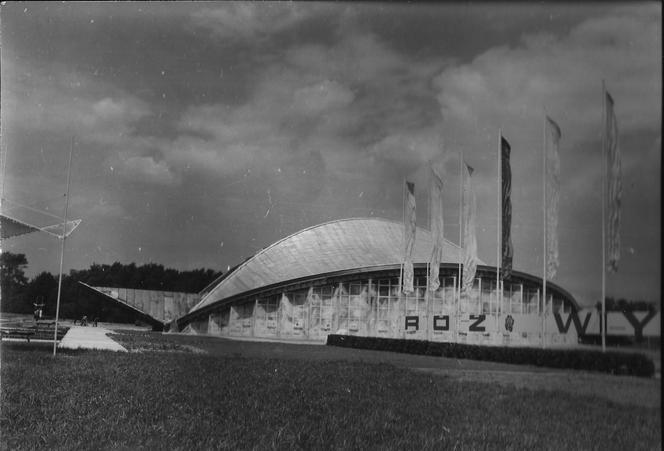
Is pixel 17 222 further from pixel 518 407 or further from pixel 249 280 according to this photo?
pixel 518 407

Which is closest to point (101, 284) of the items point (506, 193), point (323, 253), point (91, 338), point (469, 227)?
point (91, 338)

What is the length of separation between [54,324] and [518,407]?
4.76 meters

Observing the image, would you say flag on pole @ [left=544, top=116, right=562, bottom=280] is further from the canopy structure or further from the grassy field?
the canopy structure

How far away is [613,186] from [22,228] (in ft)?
19.0

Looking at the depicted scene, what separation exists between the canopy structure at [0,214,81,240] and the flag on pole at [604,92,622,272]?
5.20m

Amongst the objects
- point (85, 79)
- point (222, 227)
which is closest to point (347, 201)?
point (222, 227)

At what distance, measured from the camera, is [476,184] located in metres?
6.03

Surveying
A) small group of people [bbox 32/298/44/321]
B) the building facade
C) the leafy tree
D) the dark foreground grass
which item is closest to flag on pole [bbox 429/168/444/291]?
the building facade

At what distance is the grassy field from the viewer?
5375mm

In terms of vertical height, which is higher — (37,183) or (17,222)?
(37,183)

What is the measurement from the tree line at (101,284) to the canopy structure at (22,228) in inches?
15.8

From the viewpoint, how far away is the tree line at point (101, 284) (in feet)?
18.9

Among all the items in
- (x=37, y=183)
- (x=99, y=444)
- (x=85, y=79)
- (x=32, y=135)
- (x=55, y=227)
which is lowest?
(x=99, y=444)

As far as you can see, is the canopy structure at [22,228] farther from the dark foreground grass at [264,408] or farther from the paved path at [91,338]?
the dark foreground grass at [264,408]
